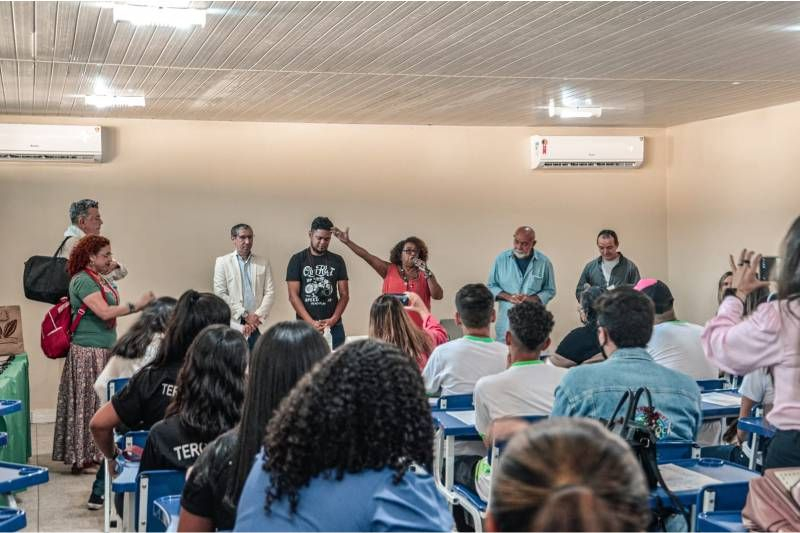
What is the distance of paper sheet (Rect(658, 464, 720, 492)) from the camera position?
9.59 feet

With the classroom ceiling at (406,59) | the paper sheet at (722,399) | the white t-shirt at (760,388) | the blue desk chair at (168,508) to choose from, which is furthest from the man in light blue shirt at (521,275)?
the blue desk chair at (168,508)

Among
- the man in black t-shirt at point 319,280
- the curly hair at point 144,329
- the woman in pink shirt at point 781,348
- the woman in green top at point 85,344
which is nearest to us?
the woman in pink shirt at point 781,348

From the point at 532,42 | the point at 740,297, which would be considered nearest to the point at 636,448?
the point at 740,297

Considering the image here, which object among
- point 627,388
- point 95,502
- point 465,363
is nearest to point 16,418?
point 95,502

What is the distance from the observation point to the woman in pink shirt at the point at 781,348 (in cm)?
240

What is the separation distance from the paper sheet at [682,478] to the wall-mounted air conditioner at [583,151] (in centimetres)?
678

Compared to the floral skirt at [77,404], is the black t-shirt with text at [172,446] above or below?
above

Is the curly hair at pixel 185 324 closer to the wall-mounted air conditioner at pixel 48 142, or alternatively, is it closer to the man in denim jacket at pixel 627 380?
the man in denim jacket at pixel 627 380

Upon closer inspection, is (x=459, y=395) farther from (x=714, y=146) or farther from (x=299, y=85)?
(x=714, y=146)

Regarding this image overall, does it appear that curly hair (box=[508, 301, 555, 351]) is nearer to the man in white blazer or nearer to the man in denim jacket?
the man in denim jacket

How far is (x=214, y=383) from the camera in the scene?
2785 mm

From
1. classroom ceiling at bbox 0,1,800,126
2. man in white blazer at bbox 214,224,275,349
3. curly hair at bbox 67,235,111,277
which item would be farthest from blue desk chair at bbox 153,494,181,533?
man in white blazer at bbox 214,224,275,349

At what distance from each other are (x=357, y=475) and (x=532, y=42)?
4197 mm

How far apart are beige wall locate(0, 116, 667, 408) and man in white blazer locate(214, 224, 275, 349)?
740 millimetres
